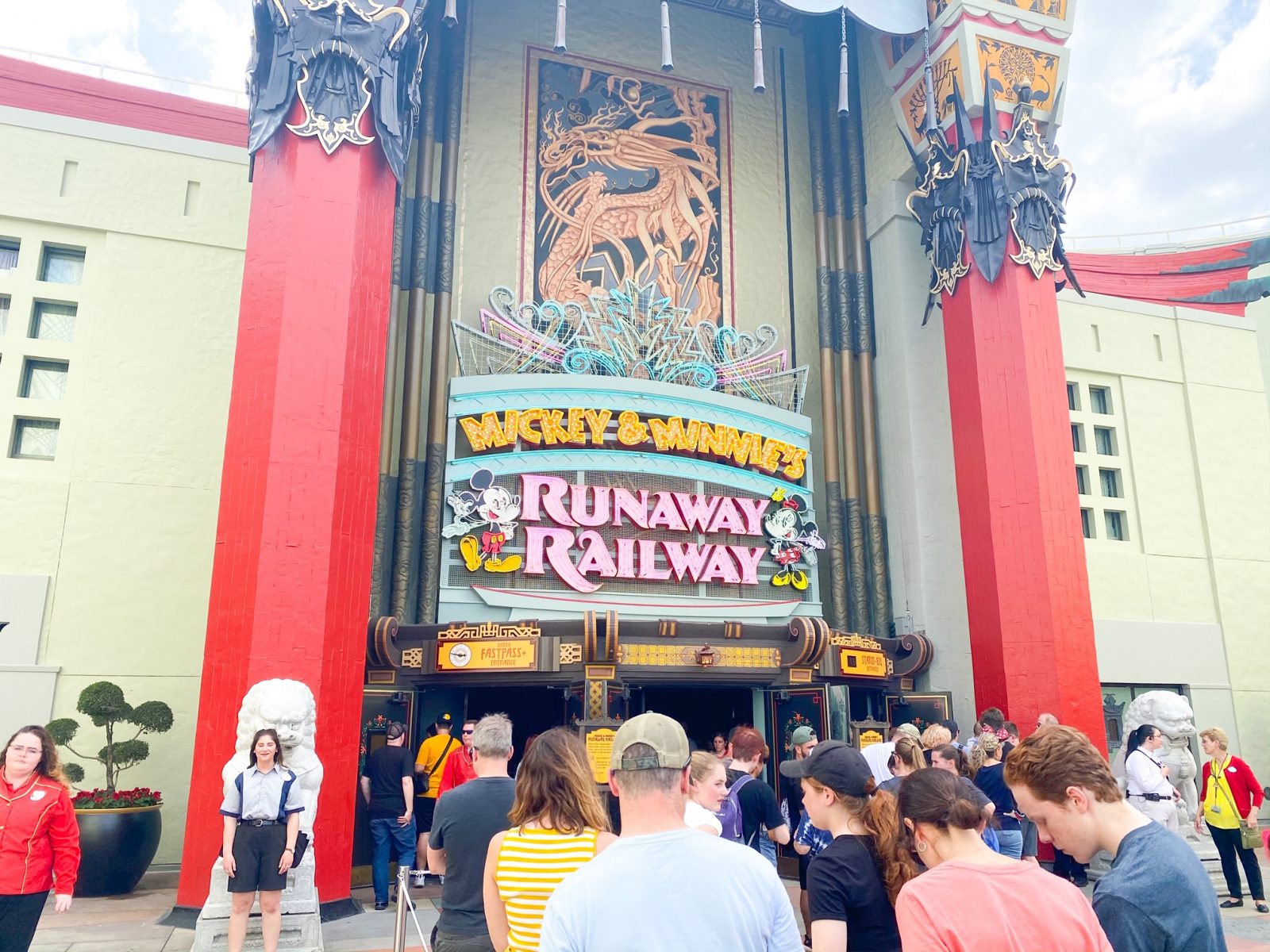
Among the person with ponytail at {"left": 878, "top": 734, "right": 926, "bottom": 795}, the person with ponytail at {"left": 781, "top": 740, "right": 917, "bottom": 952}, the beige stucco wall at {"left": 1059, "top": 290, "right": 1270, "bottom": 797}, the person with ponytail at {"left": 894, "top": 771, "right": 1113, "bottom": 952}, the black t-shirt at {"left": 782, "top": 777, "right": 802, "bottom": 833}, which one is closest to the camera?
the person with ponytail at {"left": 894, "top": 771, "right": 1113, "bottom": 952}

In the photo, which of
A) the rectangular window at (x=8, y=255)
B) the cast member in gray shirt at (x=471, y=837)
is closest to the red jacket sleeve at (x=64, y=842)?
the cast member in gray shirt at (x=471, y=837)

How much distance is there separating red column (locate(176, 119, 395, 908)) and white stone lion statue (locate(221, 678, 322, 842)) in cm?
136

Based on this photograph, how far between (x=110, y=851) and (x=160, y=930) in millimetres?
2065

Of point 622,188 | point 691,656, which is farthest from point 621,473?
point 622,188

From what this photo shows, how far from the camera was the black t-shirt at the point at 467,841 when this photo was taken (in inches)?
153

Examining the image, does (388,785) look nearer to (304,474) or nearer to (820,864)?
(304,474)

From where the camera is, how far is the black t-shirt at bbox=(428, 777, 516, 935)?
3.90 m

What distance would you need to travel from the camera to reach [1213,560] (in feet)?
63.8

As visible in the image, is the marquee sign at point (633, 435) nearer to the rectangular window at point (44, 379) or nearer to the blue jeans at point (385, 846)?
the rectangular window at point (44, 379)

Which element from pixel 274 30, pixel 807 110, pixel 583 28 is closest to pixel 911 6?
pixel 807 110

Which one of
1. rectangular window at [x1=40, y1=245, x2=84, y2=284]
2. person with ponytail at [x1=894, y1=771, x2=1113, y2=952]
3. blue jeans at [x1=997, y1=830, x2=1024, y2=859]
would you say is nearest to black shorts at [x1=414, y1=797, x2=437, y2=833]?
blue jeans at [x1=997, y1=830, x2=1024, y2=859]

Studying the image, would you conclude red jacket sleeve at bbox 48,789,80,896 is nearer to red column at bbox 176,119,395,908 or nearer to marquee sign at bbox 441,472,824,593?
red column at bbox 176,119,395,908

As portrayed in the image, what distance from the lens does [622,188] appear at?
60.3 ft

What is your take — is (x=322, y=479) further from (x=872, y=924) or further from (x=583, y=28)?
(x=583, y=28)
